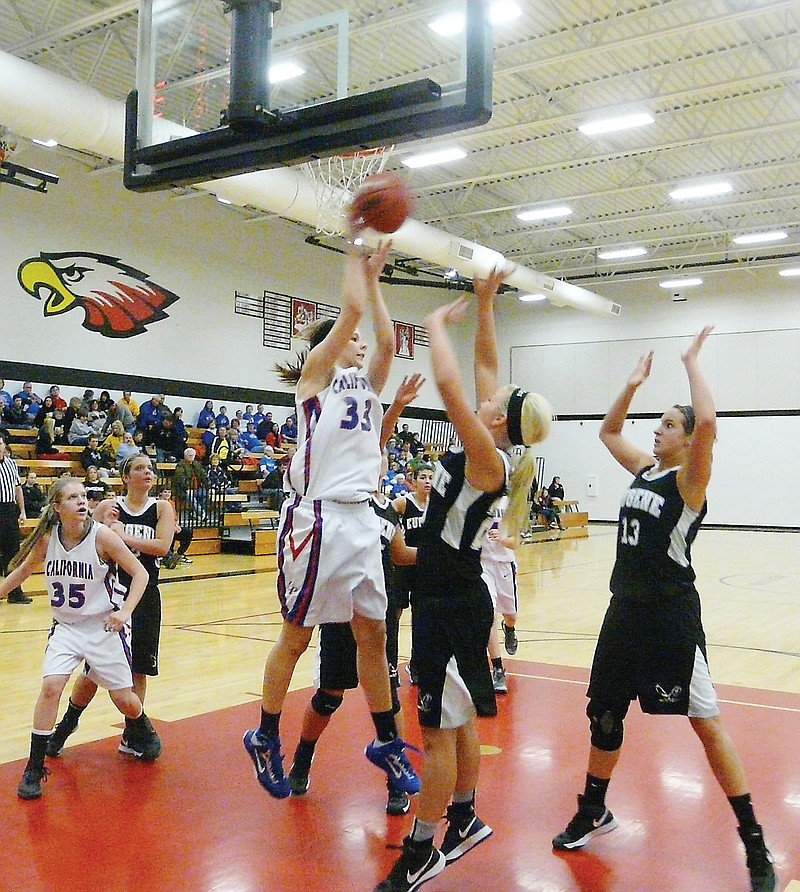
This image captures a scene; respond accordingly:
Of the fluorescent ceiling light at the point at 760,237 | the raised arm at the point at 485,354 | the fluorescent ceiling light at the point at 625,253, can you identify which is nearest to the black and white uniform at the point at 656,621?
the raised arm at the point at 485,354

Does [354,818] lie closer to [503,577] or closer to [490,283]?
[490,283]

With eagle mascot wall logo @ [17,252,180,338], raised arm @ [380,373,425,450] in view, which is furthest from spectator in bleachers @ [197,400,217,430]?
raised arm @ [380,373,425,450]

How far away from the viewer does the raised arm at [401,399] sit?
3.70 meters

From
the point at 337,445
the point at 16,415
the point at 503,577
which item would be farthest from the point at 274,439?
the point at 337,445

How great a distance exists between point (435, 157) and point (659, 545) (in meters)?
12.8

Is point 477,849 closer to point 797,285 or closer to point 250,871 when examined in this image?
point 250,871

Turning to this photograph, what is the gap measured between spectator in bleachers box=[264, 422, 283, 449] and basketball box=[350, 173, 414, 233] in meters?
15.5

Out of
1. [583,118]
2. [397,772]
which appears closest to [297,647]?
[397,772]

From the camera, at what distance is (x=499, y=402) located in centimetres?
312

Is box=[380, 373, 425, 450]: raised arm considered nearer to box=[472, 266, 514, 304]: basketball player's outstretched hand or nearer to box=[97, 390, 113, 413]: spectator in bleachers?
box=[472, 266, 514, 304]: basketball player's outstretched hand

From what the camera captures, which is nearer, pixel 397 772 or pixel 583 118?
pixel 397 772

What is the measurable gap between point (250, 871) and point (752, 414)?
23.6 m

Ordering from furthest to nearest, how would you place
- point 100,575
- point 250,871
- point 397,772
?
point 100,575 → point 397,772 → point 250,871

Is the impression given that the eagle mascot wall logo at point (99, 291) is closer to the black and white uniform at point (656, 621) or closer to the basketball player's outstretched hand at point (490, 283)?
the basketball player's outstretched hand at point (490, 283)
